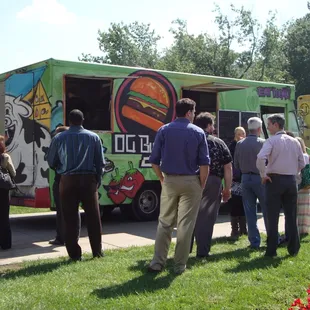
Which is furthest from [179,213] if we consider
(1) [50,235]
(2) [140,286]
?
(1) [50,235]

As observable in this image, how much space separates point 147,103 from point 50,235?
329 cm

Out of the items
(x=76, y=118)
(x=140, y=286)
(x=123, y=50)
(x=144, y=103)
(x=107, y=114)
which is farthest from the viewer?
(x=123, y=50)

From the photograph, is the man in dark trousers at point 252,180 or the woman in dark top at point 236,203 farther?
the woman in dark top at point 236,203

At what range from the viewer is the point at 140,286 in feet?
17.1

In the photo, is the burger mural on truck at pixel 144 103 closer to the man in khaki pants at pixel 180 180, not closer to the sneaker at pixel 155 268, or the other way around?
the man in khaki pants at pixel 180 180

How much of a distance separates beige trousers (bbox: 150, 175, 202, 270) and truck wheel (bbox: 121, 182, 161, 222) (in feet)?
15.3

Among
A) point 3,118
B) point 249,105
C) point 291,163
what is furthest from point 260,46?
point 291,163

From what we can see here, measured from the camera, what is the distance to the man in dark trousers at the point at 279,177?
646 centimetres

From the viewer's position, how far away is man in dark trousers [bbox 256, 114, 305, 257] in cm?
646

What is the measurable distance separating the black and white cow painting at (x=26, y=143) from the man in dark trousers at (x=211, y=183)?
142 inches

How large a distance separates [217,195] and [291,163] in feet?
3.42

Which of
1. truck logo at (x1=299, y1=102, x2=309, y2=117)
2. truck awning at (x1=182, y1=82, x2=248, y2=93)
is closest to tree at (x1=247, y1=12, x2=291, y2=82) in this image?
truck logo at (x1=299, y1=102, x2=309, y2=117)

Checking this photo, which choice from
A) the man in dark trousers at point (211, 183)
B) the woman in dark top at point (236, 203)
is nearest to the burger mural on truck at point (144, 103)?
the woman in dark top at point (236, 203)

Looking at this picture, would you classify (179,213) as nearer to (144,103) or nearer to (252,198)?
(252,198)
